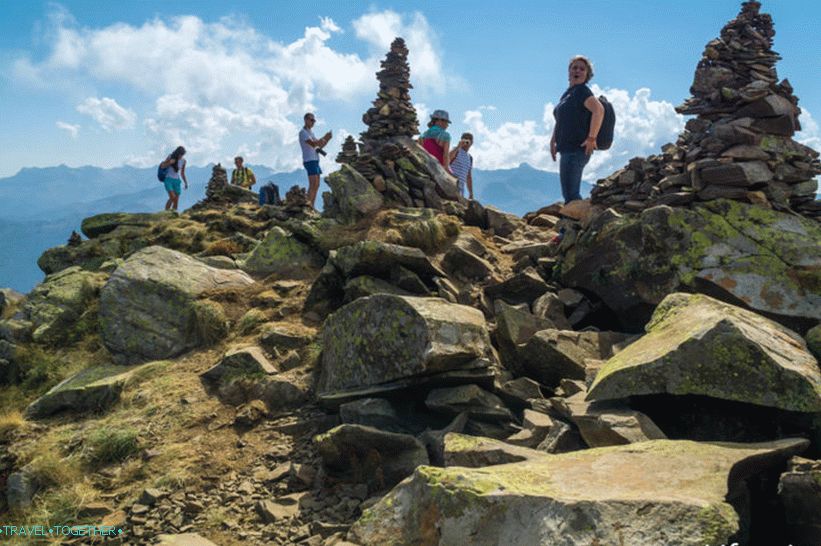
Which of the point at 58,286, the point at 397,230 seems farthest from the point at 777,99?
the point at 58,286

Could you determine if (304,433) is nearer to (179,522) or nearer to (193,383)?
(179,522)

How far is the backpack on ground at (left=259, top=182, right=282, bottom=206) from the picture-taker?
3188 centimetres

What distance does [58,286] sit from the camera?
1755cm

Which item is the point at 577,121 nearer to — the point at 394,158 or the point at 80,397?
the point at 394,158

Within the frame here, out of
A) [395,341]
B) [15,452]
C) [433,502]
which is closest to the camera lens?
[433,502]

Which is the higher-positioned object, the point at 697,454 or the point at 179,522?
the point at 697,454

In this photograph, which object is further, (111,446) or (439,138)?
(439,138)

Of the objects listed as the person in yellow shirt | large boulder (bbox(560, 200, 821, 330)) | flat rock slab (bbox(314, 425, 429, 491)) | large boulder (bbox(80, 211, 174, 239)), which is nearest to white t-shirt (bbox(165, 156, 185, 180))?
large boulder (bbox(80, 211, 174, 239))

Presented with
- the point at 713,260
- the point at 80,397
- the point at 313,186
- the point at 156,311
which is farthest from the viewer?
the point at 313,186

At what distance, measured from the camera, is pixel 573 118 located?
14.2m

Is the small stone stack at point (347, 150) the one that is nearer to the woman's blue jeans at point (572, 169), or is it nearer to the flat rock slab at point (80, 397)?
the woman's blue jeans at point (572, 169)

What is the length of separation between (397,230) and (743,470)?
1176 centimetres

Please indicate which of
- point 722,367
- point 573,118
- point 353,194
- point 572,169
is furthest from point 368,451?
point 353,194

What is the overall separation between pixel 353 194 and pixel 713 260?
11575mm
